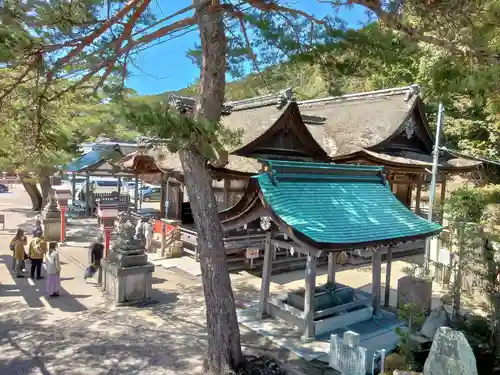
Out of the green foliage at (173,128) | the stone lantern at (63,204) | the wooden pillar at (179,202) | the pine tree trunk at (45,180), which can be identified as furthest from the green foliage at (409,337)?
the pine tree trunk at (45,180)

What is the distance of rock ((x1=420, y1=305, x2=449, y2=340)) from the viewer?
7289mm

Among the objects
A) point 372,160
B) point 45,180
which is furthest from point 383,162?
point 45,180

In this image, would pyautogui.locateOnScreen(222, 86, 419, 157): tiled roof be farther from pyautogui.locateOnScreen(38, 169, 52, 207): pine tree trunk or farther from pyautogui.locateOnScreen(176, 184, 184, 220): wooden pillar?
pyautogui.locateOnScreen(38, 169, 52, 207): pine tree trunk

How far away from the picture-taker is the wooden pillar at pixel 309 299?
7812mm

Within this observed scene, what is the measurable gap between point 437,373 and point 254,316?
4.50m

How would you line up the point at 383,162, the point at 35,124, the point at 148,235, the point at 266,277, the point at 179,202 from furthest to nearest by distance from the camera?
the point at 179,202 → the point at 148,235 → the point at 383,162 → the point at 266,277 → the point at 35,124

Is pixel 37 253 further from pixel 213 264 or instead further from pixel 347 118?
pixel 347 118

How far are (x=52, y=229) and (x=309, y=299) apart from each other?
12942mm

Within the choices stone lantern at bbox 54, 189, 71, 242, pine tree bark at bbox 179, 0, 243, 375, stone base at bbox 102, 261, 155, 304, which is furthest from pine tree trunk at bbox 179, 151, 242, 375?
stone lantern at bbox 54, 189, 71, 242

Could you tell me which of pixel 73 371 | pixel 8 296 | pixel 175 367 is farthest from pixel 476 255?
pixel 8 296

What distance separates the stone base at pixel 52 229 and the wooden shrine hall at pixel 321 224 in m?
10.9

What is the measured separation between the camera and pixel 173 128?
16.5 ft

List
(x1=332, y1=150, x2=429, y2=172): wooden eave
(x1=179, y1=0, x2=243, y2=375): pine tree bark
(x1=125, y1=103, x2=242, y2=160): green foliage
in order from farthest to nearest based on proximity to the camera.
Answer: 1. (x1=332, y1=150, x2=429, y2=172): wooden eave
2. (x1=179, y1=0, x2=243, y2=375): pine tree bark
3. (x1=125, y1=103, x2=242, y2=160): green foliage

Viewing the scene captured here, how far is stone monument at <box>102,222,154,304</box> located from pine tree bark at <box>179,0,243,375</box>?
3.98 m
